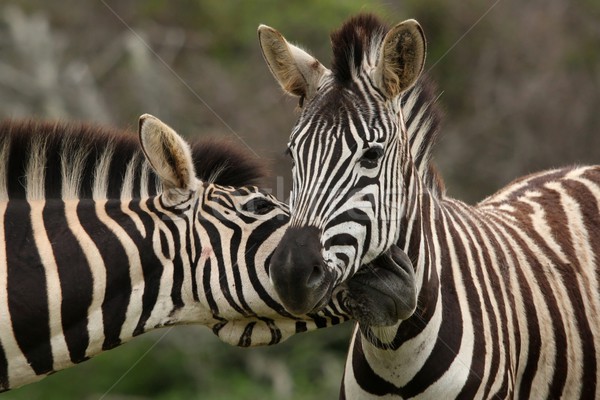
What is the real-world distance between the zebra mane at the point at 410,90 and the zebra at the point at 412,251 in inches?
0.4

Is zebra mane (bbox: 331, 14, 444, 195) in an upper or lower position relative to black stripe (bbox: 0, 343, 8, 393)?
upper

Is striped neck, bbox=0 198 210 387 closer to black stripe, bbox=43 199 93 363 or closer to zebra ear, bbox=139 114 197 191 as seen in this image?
black stripe, bbox=43 199 93 363

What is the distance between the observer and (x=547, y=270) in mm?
6777

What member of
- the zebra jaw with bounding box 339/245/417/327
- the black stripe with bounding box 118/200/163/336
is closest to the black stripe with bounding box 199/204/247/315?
the black stripe with bounding box 118/200/163/336

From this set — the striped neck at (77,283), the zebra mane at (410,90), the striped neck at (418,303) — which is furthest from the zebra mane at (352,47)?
the striped neck at (77,283)

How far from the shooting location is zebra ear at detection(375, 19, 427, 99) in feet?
18.7

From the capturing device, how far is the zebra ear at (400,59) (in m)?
5.70

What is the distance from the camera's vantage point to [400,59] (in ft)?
19.1

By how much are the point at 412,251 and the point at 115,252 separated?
1.93 m

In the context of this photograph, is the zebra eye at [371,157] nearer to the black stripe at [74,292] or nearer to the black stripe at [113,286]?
the black stripe at [113,286]

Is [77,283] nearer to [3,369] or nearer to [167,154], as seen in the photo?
[3,369]

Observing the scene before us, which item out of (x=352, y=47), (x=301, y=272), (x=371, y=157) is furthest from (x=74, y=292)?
(x=352, y=47)

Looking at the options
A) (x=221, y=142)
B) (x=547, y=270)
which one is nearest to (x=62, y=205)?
(x=221, y=142)

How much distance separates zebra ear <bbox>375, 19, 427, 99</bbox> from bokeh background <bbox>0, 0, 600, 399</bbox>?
1063 centimetres
